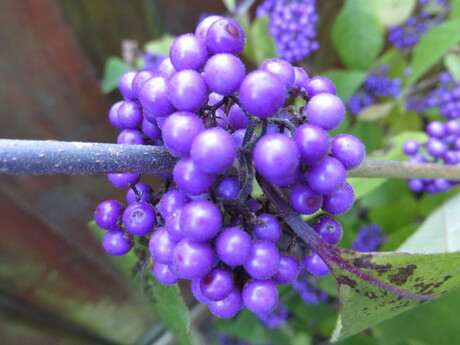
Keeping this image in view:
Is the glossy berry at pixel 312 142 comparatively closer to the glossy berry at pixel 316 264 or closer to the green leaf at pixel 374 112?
the glossy berry at pixel 316 264

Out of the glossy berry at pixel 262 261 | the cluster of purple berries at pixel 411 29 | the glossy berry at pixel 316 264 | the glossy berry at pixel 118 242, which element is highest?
the glossy berry at pixel 262 261

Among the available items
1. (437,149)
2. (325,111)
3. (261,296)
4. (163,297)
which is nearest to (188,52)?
(325,111)

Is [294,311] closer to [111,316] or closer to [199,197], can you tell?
[111,316]

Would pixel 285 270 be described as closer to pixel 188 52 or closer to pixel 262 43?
pixel 188 52

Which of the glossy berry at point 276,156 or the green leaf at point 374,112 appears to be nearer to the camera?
the glossy berry at point 276,156

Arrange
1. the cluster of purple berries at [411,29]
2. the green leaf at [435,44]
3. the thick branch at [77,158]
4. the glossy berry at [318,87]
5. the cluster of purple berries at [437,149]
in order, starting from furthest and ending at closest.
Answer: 1. the cluster of purple berries at [411,29]
2. the green leaf at [435,44]
3. the cluster of purple berries at [437,149]
4. the glossy berry at [318,87]
5. the thick branch at [77,158]

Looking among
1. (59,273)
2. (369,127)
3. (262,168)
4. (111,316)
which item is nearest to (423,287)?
(262,168)

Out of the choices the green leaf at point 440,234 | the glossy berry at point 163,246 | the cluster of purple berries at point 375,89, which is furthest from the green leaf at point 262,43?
the glossy berry at point 163,246
